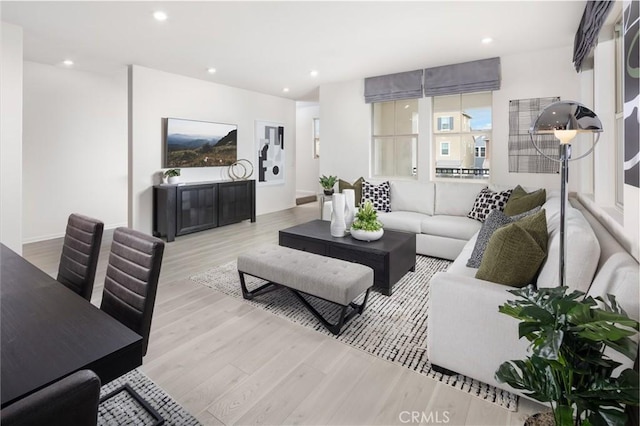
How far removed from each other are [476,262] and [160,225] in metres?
4.53

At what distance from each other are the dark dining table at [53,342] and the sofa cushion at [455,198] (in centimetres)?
416

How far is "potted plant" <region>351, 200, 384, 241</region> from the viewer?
10.7 feet

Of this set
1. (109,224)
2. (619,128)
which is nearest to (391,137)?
(619,128)

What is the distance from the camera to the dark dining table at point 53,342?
0.85 metres

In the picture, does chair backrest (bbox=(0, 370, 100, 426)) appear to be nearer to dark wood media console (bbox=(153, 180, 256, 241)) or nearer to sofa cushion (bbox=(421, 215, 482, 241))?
sofa cushion (bbox=(421, 215, 482, 241))

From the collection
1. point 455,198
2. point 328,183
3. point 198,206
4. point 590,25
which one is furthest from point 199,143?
point 590,25

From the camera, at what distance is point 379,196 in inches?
192

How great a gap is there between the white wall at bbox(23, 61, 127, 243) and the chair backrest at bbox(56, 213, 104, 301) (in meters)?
4.22

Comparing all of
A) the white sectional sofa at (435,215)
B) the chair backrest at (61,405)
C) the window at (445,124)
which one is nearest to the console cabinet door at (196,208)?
the white sectional sofa at (435,215)

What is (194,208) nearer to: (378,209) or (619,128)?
(378,209)

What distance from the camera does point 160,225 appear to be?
527 centimetres

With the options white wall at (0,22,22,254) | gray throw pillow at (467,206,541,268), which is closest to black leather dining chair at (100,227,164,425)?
gray throw pillow at (467,206,541,268)

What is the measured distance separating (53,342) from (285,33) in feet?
11.9

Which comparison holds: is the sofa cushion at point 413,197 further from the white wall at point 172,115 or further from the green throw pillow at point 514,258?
the white wall at point 172,115
